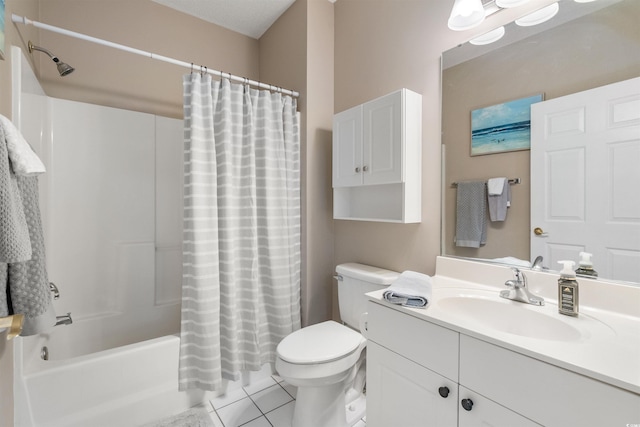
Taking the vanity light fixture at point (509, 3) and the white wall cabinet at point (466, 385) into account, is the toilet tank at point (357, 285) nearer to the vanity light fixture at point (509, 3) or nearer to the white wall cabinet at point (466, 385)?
the white wall cabinet at point (466, 385)

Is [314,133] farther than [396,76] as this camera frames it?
Yes

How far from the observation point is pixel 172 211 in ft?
6.90

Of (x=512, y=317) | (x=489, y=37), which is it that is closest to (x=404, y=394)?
(x=512, y=317)

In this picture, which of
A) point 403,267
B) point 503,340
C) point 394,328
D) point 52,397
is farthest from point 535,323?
point 52,397

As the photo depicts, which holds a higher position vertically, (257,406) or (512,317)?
(512,317)

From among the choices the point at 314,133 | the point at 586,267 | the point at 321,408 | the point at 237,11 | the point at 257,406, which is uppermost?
the point at 237,11

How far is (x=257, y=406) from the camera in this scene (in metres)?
1.61

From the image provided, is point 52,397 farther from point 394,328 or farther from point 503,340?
point 503,340

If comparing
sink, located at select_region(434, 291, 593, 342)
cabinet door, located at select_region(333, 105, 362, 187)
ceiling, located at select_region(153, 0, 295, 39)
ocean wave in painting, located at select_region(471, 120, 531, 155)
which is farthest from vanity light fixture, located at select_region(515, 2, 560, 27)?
ceiling, located at select_region(153, 0, 295, 39)

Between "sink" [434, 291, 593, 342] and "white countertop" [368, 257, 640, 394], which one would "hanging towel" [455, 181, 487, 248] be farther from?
"sink" [434, 291, 593, 342]

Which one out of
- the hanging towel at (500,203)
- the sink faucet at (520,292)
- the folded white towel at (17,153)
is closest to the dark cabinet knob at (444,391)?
the sink faucet at (520,292)

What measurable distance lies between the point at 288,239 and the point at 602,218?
4.84 feet

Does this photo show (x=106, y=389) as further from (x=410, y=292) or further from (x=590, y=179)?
(x=590, y=179)

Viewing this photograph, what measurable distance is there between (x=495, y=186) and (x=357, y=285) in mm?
871
